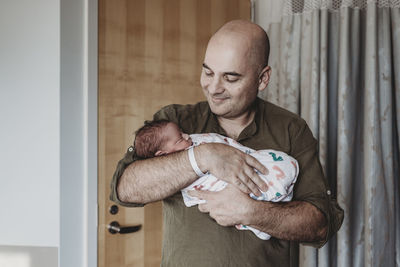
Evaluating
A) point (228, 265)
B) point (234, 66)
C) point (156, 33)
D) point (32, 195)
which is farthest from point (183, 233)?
point (156, 33)

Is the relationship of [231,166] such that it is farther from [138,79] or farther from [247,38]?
[138,79]

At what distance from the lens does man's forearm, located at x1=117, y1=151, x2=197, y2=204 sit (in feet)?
3.01

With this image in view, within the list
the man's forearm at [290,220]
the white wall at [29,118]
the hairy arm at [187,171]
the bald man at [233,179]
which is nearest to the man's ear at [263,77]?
the bald man at [233,179]

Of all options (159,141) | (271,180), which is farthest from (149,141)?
(271,180)

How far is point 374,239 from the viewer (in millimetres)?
1600

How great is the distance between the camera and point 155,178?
36.4 inches

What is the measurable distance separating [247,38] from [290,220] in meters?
0.52

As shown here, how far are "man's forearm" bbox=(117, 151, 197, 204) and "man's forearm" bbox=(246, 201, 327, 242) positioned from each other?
0.20 metres

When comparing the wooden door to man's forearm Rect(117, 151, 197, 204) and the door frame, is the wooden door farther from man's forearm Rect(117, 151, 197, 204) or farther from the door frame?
man's forearm Rect(117, 151, 197, 204)

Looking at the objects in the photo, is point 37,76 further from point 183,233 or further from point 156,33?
point 183,233

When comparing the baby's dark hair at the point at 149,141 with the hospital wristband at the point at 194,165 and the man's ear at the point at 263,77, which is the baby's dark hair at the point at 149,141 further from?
the man's ear at the point at 263,77

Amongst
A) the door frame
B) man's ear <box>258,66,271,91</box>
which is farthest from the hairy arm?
the door frame

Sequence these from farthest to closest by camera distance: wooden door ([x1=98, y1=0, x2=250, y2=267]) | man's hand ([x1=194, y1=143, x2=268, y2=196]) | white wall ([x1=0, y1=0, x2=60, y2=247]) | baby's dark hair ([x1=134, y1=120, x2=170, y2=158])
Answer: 1. wooden door ([x1=98, y1=0, x2=250, y2=267])
2. white wall ([x1=0, y1=0, x2=60, y2=247])
3. baby's dark hair ([x1=134, y1=120, x2=170, y2=158])
4. man's hand ([x1=194, y1=143, x2=268, y2=196])

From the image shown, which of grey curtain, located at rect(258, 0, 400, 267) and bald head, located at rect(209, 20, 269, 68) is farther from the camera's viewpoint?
grey curtain, located at rect(258, 0, 400, 267)
